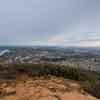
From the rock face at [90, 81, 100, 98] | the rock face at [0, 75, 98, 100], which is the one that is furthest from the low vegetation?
the rock face at [0, 75, 98, 100]

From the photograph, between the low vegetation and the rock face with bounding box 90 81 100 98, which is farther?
the low vegetation

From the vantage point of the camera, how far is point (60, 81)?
2902 millimetres

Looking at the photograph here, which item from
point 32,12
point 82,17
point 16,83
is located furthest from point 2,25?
point 82,17

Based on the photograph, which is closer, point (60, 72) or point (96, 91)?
point (96, 91)

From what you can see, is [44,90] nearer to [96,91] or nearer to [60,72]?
[60,72]

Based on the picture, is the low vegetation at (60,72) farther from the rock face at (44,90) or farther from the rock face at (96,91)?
the rock face at (44,90)

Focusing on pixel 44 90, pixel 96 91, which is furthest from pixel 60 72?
pixel 96 91

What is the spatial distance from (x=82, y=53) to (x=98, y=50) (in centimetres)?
75

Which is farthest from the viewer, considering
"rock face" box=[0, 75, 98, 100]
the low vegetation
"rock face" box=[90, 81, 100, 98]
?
the low vegetation

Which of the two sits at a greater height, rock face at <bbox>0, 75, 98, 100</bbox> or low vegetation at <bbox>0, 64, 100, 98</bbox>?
low vegetation at <bbox>0, 64, 100, 98</bbox>

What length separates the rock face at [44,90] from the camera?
2.13 metres

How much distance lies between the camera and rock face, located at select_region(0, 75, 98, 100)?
2133 mm

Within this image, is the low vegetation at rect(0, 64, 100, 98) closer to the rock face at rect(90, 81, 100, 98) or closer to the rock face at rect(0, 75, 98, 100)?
the rock face at rect(90, 81, 100, 98)

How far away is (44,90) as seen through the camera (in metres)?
2.40
